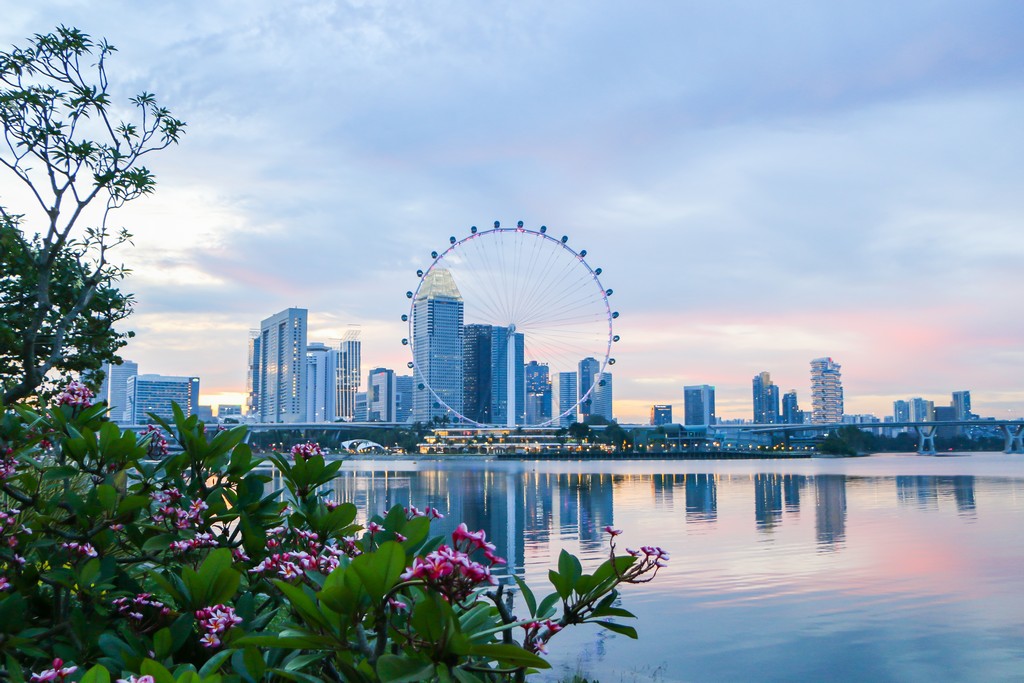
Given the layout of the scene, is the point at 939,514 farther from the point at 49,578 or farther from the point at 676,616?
the point at 49,578

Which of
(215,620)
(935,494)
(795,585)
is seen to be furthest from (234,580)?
(935,494)

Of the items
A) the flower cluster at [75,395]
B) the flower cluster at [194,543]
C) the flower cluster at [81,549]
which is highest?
the flower cluster at [75,395]

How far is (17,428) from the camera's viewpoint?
4.51m

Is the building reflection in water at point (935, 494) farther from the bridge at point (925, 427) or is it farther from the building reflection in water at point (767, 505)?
the bridge at point (925, 427)

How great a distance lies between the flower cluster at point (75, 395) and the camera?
14.3ft

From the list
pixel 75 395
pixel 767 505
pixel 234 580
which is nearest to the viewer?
pixel 234 580

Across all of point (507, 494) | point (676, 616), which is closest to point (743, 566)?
point (676, 616)

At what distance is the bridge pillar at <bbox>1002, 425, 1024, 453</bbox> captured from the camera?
158375 millimetres

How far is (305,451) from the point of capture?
12.8ft

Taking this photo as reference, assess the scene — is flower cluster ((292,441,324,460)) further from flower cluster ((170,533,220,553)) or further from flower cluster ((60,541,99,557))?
flower cluster ((60,541,99,557))

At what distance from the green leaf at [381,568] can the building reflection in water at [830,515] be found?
25316 mm

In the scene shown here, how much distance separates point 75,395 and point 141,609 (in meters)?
1.43

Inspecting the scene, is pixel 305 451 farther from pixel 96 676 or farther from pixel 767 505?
pixel 767 505

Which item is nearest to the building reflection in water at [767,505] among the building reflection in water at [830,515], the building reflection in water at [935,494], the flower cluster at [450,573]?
the building reflection in water at [830,515]
